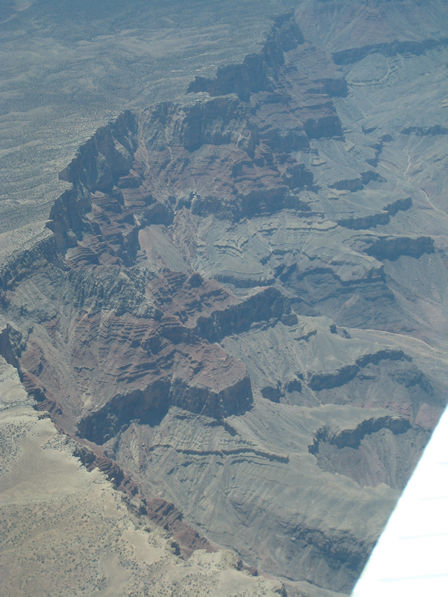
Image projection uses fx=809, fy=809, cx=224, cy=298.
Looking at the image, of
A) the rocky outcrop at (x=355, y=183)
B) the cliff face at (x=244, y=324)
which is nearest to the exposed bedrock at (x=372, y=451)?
the cliff face at (x=244, y=324)

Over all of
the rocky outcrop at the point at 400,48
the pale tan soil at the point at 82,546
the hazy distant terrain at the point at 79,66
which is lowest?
the rocky outcrop at the point at 400,48

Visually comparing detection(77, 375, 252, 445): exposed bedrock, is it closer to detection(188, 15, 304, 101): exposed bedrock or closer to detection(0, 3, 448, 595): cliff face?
detection(0, 3, 448, 595): cliff face

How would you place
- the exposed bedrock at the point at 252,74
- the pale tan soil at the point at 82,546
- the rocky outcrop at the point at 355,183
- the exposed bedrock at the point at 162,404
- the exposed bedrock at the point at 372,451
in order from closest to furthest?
the pale tan soil at the point at 82,546, the exposed bedrock at the point at 162,404, the exposed bedrock at the point at 372,451, the rocky outcrop at the point at 355,183, the exposed bedrock at the point at 252,74

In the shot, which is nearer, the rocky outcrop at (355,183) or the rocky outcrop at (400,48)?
the rocky outcrop at (355,183)

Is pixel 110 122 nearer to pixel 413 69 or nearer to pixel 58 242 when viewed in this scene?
pixel 58 242

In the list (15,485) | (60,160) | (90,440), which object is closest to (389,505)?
(90,440)

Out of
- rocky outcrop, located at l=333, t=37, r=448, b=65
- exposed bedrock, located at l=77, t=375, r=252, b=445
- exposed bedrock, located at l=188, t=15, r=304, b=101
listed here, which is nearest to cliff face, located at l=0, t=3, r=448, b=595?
exposed bedrock, located at l=77, t=375, r=252, b=445

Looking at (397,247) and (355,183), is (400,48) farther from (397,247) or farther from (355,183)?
(397,247)

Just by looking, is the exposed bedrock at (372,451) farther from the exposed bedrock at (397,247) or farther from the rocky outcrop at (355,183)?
the rocky outcrop at (355,183)
